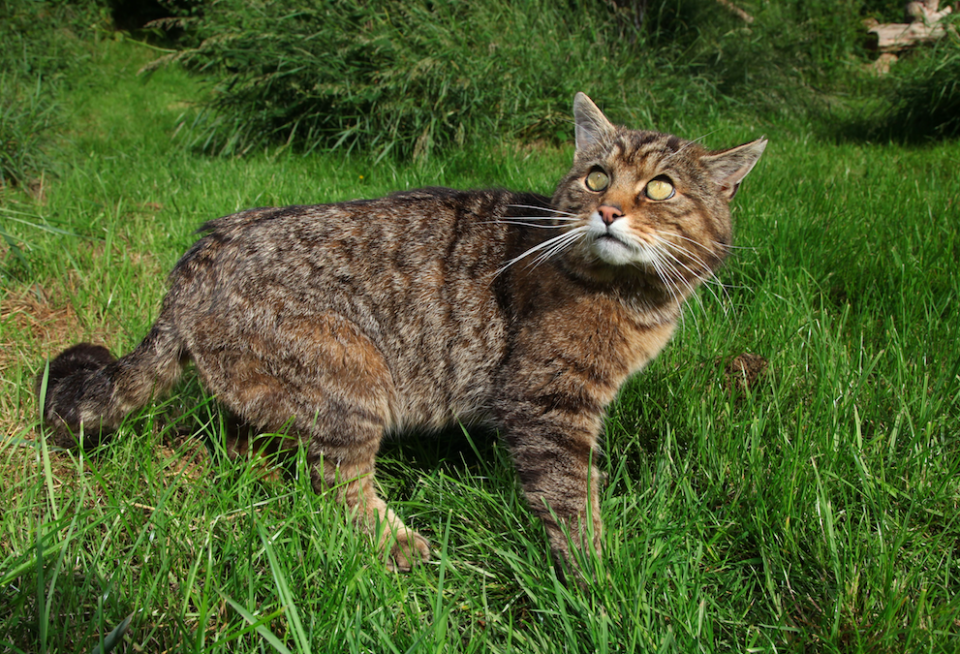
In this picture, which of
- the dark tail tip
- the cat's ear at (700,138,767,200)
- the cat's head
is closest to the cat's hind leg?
the dark tail tip

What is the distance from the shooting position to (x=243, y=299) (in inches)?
93.1

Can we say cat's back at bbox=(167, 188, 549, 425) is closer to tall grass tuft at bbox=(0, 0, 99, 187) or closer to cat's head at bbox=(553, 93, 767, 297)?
cat's head at bbox=(553, 93, 767, 297)

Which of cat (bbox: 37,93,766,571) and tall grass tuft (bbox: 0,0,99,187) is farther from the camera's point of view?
tall grass tuft (bbox: 0,0,99,187)

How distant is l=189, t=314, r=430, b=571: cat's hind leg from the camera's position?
92.0 inches

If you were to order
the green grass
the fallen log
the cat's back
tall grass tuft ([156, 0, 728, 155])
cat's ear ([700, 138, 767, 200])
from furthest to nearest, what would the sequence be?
the fallen log < tall grass tuft ([156, 0, 728, 155]) < cat's ear ([700, 138, 767, 200]) < the cat's back < the green grass

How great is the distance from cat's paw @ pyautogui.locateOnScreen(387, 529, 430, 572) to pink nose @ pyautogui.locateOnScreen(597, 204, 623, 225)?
1388mm

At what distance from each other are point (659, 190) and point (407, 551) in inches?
67.0

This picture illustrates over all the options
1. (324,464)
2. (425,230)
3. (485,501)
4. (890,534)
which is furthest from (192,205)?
(890,534)

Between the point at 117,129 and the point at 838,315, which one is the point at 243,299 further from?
the point at 117,129

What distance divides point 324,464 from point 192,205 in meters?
3.05

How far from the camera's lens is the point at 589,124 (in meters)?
2.88

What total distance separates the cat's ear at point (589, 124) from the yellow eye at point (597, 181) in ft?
0.94

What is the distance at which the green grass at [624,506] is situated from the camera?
1.71 m

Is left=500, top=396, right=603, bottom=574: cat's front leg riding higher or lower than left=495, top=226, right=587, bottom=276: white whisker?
lower
